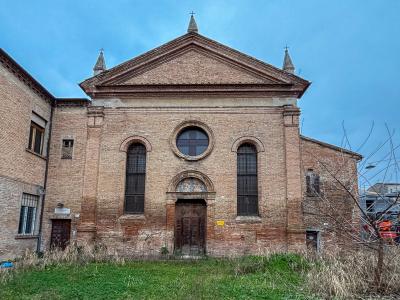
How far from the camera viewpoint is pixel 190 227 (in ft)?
55.4

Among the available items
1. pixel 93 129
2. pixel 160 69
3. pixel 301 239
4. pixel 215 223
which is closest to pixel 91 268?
pixel 215 223

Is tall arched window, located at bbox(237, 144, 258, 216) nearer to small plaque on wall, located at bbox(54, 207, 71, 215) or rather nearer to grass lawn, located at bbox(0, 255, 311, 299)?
grass lawn, located at bbox(0, 255, 311, 299)

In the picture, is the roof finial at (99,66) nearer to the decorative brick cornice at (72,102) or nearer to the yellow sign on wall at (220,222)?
the decorative brick cornice at (72,102)

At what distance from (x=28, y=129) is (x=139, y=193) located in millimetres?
5682

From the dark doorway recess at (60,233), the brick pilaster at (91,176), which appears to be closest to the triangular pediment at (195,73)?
the brick pilaster at (91,176)

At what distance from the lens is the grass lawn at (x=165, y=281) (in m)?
8.63

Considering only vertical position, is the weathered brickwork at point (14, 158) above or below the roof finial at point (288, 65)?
below

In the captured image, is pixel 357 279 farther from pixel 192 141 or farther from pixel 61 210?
pixel 61 210

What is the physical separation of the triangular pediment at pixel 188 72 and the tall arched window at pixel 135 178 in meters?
2.95

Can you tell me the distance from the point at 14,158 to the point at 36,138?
93.1 inches

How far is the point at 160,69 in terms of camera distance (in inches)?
713

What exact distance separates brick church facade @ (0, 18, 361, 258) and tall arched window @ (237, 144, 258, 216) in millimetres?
47

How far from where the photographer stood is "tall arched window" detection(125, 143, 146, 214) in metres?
17.2

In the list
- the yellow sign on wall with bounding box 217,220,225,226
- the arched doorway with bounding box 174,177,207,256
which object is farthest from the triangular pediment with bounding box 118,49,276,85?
the yellow sign on wall with bounding box 217,220,225,226
